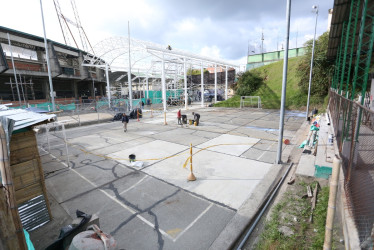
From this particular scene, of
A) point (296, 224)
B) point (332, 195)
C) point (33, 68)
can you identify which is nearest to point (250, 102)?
point (296, 224)

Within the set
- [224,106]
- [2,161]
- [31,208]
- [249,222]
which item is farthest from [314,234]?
[224,106]

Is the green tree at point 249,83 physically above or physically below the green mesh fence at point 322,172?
above

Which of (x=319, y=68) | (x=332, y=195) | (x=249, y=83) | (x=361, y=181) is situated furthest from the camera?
(x=249, y=83)

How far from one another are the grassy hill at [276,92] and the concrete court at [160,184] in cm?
1741

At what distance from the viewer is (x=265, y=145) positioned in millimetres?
11031

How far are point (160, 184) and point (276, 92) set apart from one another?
1182 inches

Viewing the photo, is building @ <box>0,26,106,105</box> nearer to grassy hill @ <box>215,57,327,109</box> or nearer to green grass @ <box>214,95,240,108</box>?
green grass @ <box>214,95,240,108</box>

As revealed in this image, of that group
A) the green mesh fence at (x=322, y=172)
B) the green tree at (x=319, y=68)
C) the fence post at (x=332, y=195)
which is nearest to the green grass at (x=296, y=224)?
the green mesh fence at (x=322, y=172)

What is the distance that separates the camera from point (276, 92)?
103 ft

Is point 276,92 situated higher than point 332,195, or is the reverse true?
point 276,92

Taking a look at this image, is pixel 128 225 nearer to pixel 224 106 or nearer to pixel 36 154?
pixel 36 154

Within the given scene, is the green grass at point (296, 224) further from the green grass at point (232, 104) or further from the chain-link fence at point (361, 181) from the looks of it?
the green grass at point (232, 104)

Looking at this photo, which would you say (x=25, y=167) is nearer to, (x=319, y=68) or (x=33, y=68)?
(x=319, y=68)

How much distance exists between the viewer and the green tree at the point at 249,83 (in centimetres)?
3409
